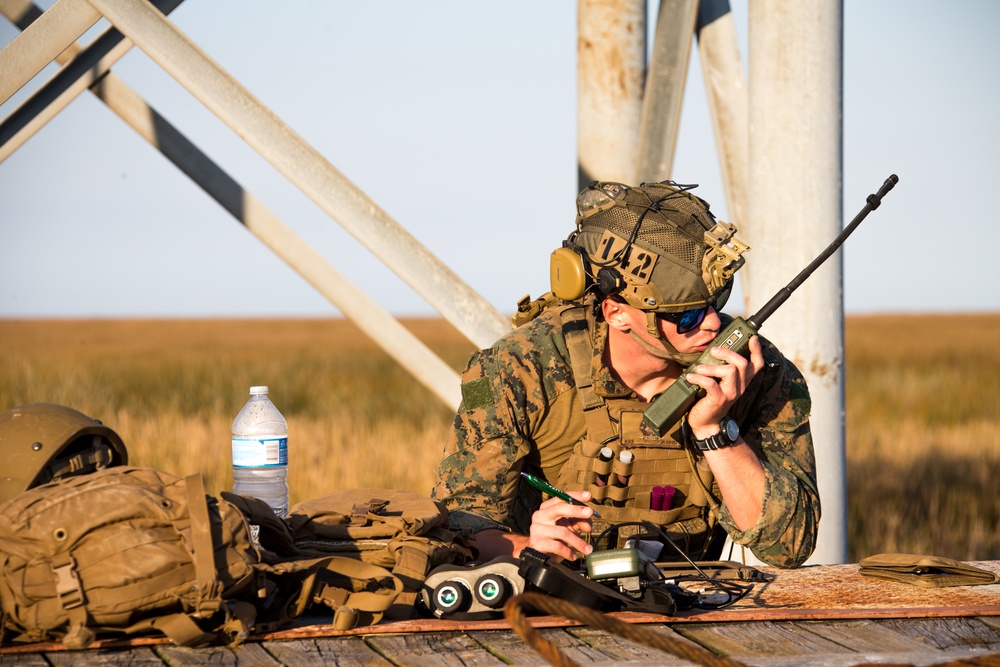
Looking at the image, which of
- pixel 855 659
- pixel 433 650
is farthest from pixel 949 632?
pixel 433 650

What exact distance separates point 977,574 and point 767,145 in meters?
2.04

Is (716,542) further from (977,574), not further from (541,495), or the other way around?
(977,574)

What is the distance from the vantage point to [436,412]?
16.0 metres

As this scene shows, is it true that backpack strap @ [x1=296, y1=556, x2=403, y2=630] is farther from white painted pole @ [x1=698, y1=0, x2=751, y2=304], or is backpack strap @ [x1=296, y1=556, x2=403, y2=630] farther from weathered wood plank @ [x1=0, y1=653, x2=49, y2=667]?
white painted pole @ [x1=698, y1=0, x2=751, y2=304]

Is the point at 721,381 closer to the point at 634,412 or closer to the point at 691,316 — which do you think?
the point at 691,316

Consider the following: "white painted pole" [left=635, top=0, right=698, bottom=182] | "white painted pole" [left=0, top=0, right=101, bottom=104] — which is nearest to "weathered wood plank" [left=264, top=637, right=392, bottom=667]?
"white painted pole" [left=0, top=0, right=101, bottom=104]

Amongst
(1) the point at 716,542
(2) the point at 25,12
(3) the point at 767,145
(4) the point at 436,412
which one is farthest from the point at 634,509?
(4) the point at 436,412

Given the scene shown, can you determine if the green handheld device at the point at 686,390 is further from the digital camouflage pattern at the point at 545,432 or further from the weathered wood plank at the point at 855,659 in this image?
the weathered wood plank at the point at 855,659

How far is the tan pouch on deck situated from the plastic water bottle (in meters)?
1.80

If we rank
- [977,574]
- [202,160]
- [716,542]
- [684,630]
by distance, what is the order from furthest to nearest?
[202,160] → [716,542] → [977,574] → [684,630]

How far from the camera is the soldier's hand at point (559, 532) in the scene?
132 inches

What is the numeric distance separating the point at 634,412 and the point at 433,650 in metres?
1.44

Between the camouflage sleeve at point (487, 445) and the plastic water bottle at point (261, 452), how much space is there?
1.70 feet

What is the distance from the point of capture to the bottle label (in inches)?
147
